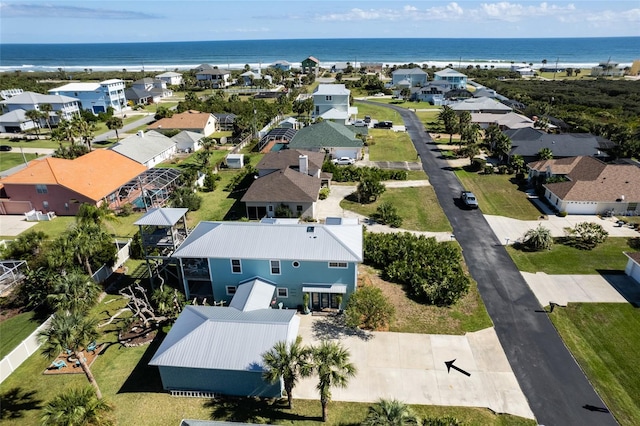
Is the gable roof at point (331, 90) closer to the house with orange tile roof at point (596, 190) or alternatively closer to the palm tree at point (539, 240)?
the house with orange tile roof at point (596, 190)

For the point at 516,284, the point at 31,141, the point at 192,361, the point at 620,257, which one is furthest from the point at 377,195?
the point at 31,141

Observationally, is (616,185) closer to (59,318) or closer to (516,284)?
(516,284)

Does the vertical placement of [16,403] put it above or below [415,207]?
below

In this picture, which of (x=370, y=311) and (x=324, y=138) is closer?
(x=370, y=311)

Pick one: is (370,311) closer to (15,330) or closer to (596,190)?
(15,330)

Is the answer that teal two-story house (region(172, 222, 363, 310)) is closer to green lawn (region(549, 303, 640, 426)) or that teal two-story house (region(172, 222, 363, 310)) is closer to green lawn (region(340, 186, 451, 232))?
green lawn (region(340, 186, 451, 232))

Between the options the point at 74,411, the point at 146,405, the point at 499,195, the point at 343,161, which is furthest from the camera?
the point at 343,161

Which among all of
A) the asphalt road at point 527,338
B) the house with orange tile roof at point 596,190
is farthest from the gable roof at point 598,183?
the asphalt road at point 527,338

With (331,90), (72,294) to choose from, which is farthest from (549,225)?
(331,90)
